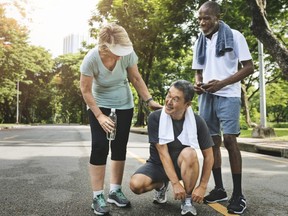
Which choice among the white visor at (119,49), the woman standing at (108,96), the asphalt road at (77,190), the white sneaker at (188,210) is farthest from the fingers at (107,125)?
the white sneaker at (188,210)

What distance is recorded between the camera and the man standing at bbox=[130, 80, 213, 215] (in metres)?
3.39

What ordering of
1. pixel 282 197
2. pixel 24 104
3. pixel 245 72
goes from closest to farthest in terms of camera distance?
pixel 245 72 < pixel 282 197 < pixel 24 104

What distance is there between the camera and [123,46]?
347 centimetres

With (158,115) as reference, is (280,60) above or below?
above

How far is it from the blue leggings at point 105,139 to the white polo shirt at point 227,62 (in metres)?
0.98

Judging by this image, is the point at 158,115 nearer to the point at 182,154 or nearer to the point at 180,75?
the point at 182,154

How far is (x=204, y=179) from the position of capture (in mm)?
3424

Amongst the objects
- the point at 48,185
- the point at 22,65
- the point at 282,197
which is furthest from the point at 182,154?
the point at 22,65

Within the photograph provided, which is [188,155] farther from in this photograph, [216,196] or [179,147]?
Answer: [216,196]

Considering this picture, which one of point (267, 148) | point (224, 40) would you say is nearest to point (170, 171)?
point (224, 40)

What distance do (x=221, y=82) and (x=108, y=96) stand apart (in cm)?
116

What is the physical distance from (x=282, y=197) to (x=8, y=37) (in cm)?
2854

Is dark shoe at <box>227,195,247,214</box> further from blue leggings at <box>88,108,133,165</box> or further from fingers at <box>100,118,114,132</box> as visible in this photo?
fingers at <box>100,118,114,132</box>

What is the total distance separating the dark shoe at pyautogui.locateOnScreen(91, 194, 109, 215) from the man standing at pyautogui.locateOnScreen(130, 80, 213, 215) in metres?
0.31
